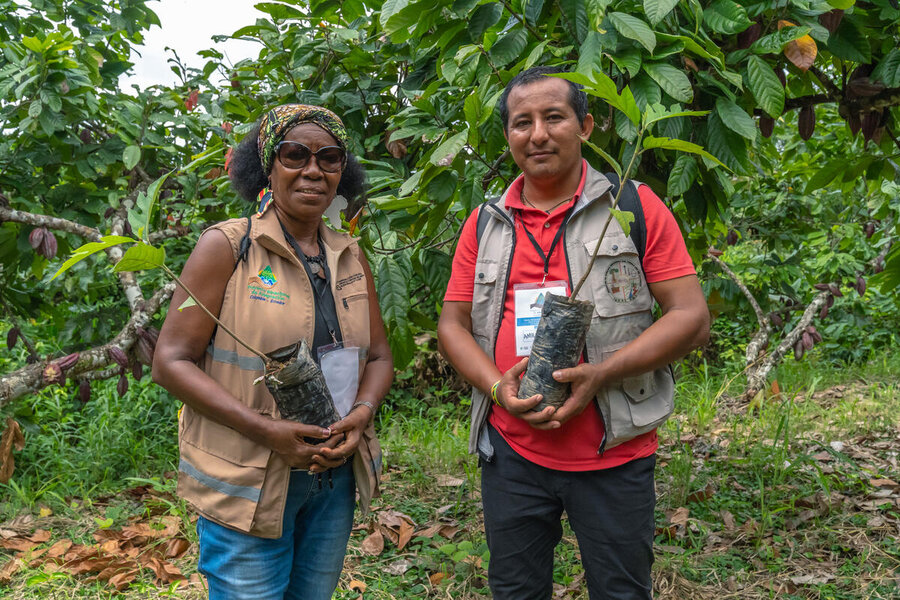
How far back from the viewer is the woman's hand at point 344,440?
60.8 inches

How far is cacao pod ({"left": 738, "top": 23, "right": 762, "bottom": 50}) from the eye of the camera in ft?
6.10

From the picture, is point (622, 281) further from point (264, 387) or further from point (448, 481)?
point (448, 481)

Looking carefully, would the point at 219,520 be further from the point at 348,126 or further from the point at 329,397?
the point at 348,126

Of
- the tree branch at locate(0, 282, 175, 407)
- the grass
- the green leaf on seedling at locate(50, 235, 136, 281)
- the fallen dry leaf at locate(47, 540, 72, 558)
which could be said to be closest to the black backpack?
the green leaf on seedling at locate(50, 235, 136, 281)

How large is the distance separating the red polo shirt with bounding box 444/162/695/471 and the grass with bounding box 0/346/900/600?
3.66ft

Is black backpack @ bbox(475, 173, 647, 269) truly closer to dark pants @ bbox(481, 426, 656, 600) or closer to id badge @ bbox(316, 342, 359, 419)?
dark pants @ bbox(481, 426, 656, 600)

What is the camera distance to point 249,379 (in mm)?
1558

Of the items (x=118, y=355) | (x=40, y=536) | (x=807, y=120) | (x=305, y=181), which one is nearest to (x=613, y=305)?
(x=305, y=181)

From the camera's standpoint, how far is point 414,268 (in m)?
2.28

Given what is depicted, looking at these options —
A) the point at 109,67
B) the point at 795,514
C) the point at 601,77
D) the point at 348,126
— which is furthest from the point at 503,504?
the point at 109,67

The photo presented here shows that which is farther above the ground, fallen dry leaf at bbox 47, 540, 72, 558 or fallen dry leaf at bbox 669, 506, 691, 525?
fallen dry leaf at bbox 47, 540, 72, 558

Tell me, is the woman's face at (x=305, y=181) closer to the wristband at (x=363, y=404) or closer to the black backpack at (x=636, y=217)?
the wristband at (x=363, y=404)

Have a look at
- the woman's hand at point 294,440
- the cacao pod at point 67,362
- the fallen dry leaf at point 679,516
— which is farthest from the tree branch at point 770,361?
the cacao pod at point 67,362

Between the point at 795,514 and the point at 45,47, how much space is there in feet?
12.4
